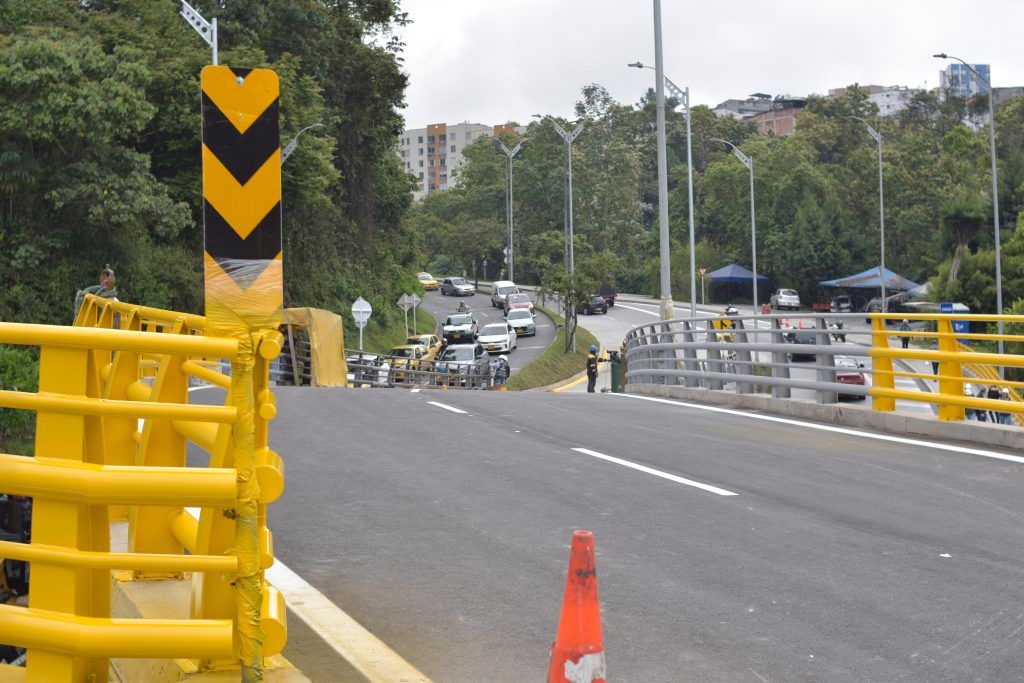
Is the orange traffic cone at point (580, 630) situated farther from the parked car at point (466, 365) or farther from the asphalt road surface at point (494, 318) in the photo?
the asphalt road surface at point (494, 318)

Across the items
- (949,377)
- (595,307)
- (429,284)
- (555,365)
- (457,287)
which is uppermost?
(429,284)

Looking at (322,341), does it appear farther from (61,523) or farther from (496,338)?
(61,523)

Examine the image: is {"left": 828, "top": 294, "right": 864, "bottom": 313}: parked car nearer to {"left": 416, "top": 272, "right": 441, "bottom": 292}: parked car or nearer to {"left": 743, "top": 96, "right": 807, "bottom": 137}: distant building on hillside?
{"left": 416, "top": 272, "right": 441, "bottom": 292}: parked car

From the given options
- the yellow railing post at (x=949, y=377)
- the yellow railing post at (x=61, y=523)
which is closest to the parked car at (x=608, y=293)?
the yellow railing post at (x=949, y=377)

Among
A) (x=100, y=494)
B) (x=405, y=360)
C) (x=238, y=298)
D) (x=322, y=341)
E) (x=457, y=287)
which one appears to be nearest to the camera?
(x=100, y=494)

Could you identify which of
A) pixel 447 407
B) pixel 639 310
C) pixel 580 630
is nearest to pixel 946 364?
pixel 447 407

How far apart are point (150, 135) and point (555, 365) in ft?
80.8

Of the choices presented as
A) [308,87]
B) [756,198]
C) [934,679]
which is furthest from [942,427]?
[756,198]

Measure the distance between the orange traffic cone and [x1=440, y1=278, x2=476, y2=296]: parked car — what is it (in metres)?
96.7

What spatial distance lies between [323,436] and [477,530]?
5306 mm

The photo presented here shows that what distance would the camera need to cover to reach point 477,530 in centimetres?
777

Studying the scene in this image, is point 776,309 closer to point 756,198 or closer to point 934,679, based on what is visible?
point 756,198

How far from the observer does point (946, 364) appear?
12688mm

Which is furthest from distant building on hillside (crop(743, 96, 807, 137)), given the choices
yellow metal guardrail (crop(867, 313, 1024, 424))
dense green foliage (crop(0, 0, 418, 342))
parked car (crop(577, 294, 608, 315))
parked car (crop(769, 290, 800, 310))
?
yellow metal guardrail (crop(867, 313, 1024, 424))
